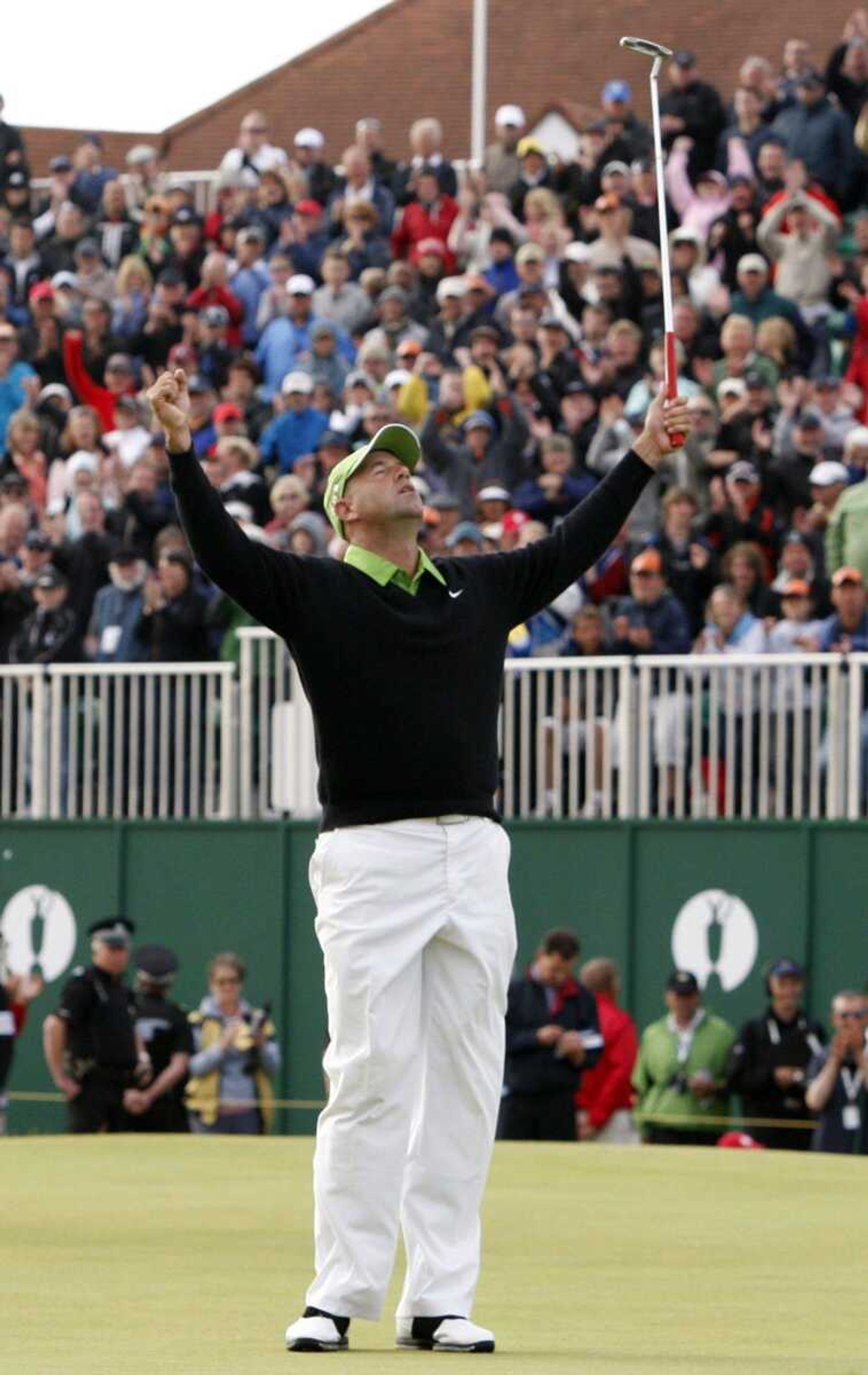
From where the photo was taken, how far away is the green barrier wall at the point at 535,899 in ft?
63.7

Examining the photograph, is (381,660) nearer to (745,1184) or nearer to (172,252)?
(745,1184)

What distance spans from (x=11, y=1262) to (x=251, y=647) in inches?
432

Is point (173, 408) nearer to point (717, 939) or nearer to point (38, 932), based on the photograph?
point (717, 939)

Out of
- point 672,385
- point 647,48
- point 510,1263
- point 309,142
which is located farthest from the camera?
point 309,142

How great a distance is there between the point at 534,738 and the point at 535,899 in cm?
105

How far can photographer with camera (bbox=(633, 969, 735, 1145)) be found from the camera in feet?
59.5

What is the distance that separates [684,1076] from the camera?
A: 18.2 m

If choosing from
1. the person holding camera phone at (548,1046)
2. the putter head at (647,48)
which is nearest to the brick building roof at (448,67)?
the person holding camera phone at (548,1046)

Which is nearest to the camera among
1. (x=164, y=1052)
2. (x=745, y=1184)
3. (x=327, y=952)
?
(x=327, y=952)

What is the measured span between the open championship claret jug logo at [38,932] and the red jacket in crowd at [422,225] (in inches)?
249

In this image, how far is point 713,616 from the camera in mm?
19500

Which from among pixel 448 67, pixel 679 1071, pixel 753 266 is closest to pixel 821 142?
pixel 753 266

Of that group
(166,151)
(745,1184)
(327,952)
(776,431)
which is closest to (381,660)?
(327,952)

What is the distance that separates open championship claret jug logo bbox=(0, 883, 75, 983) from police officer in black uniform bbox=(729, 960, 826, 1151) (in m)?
5.67
